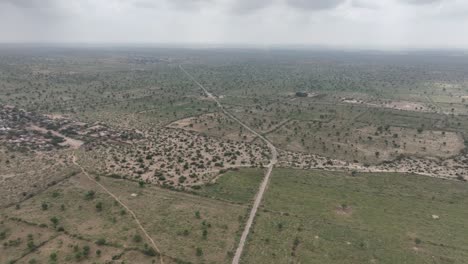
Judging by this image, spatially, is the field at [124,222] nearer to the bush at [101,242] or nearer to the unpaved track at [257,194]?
the bush at [101,242]

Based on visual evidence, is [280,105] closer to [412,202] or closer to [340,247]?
[412,202]

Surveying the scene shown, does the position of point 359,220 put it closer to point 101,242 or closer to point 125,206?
point 125,206

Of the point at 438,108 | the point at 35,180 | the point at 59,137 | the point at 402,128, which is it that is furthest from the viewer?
the point at 438,108

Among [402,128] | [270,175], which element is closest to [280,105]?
[402,128]

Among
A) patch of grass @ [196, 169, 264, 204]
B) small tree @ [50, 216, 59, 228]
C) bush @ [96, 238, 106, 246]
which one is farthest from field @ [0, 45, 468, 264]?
small tree @ [50, 216, 59, 228]

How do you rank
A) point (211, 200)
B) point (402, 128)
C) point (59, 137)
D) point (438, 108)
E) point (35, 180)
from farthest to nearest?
point (438, 108) → point (402, 128) → point (59, 137) → point (35, 180) → point (211, 200)
